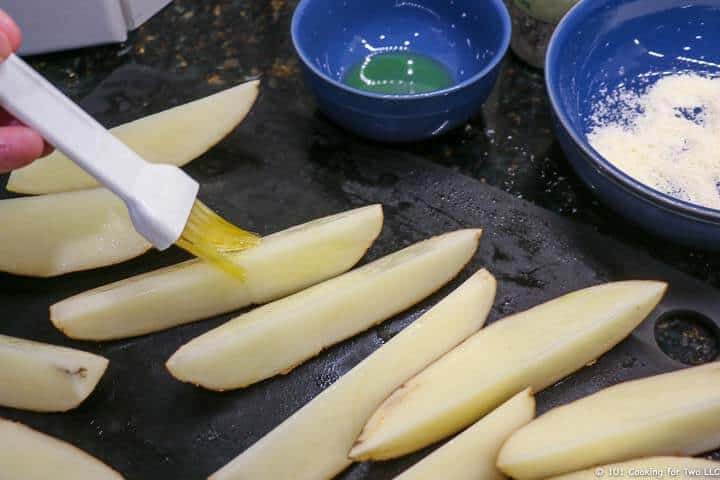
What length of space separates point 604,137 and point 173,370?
3.10 feet

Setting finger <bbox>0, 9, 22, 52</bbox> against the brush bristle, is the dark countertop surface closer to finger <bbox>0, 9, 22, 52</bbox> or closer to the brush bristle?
the brush bristle

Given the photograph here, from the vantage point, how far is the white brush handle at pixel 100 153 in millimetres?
951

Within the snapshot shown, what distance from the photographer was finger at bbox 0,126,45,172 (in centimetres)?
104

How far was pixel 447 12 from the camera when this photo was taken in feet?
5.45

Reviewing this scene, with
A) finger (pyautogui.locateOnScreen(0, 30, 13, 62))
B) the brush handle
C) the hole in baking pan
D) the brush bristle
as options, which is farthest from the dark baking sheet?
finger (pyautogui.locateOnScreen(0, 30, 13, 62))

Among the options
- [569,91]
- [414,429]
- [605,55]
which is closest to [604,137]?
[569,91]

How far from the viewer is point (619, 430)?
969mm

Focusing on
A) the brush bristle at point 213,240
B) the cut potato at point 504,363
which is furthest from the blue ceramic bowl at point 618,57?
the brush bristle at point 213,240

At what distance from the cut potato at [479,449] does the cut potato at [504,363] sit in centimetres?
4

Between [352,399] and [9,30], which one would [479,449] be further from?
[9,30]

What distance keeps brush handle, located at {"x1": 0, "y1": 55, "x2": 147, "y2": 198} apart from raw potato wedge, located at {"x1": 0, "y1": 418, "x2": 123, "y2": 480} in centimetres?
40

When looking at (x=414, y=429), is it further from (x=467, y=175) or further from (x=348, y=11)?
(x=348, y=11)

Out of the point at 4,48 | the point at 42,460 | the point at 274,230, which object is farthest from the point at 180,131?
the point at 42,460

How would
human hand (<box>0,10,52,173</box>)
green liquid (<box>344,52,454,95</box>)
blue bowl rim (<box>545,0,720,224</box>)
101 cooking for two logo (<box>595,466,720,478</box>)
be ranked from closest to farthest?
101 cooking for two logo (<box>595,466,720,478</box>), human hand (<box>0,10,52,173</box>), blue bowl rim (<box>545,0,720,224</box>), green liquid (<box>344,52,454,95</box>)
